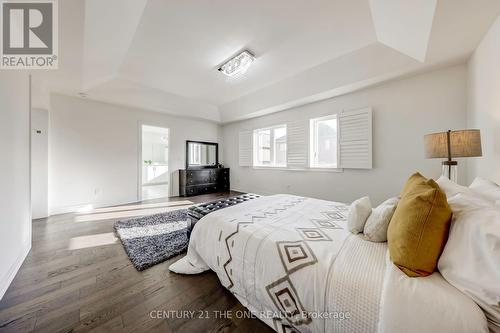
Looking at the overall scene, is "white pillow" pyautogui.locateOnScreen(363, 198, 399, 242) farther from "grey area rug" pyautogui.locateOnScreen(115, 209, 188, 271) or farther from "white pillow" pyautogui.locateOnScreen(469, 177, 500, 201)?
"grey area rug" pyautogui.locateOnScreen(115, 209, 188, 271)

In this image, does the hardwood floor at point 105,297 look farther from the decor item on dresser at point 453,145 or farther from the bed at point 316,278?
the decor item on dresser at point 453,145

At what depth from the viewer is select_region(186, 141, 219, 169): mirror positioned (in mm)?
5312

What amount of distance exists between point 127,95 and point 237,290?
4.16m

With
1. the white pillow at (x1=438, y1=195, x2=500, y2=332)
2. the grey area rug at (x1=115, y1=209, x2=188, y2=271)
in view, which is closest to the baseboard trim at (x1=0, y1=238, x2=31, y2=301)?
the grey area rug at (x1=115, y1=209, x2=188, y2=271)

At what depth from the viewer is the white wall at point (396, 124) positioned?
2443 mm

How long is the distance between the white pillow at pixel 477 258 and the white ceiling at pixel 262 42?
1692 millimetres

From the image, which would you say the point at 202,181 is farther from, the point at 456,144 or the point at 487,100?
the point at 487,100

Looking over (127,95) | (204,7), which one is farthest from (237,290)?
(127,95)

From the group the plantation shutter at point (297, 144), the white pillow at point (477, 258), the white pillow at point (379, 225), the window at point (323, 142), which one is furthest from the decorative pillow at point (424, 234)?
the plantation shutter at point (297, 144)

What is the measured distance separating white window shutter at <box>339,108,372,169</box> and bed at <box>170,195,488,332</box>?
1842 millimetres

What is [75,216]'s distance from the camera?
127 inches

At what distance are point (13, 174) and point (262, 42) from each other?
9.92ft

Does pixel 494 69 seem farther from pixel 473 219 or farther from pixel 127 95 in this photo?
pixel 127 95

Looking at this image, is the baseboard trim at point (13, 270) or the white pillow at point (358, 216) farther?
the baseboard trim at point (13, 270)
